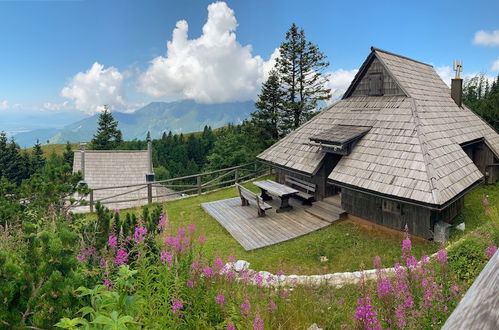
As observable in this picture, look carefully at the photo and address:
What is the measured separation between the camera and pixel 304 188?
43.4ft

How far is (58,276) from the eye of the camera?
2557 millimetres

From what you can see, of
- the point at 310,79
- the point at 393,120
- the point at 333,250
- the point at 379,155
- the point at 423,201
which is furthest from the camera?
the point at 310,79

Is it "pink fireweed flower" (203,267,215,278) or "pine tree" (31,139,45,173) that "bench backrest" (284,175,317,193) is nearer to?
"pink fireweed flower" (203,267,215,278)

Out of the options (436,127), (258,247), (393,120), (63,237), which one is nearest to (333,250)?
(258,247)

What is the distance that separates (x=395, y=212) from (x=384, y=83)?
606 centimetres

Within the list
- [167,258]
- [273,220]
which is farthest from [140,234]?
[273,220]

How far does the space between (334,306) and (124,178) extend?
19.3 m

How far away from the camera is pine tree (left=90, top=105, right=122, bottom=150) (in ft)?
156

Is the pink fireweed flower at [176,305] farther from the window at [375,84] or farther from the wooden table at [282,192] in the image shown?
the window at [375,84]

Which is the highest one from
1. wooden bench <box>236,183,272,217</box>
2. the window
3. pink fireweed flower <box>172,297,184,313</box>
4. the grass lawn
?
the window

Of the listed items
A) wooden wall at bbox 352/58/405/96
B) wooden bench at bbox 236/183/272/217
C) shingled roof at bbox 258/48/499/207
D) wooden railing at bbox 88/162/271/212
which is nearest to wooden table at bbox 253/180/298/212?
wooden bench at bbox 236/183/272/217

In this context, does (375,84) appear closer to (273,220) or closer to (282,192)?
(282,192)

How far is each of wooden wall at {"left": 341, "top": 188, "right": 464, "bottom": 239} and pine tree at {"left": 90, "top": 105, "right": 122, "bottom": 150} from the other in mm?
45184

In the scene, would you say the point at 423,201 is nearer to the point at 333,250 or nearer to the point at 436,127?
the point at 333,250
